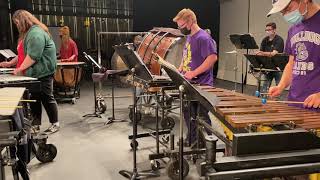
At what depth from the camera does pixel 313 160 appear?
4.65ft

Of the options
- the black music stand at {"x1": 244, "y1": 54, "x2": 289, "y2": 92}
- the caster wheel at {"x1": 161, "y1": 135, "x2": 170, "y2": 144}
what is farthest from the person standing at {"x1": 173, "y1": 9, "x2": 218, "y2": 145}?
the black music stand at {"x1": 244, "y1": 54, "x2": 289, "y2": 92}

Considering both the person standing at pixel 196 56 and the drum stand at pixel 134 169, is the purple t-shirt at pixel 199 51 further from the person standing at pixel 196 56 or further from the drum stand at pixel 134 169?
the drum stand at pixel 134 169

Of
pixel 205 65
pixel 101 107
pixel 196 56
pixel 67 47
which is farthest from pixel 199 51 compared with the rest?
pixel 67 47

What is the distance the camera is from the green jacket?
165 inches

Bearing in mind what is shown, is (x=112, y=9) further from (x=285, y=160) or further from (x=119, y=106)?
(x=285, y=160)

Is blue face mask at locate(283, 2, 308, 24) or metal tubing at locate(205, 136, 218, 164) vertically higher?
blue face mask at locate(283, 2, 308, 24)

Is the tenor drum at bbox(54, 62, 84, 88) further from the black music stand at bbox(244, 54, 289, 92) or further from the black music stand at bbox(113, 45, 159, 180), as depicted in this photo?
the black music stand at bbox(113, 45, 159, 180)

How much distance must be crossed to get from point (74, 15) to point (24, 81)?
6607 mm

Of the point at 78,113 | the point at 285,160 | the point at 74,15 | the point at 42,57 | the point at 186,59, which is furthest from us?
the point at 74,15

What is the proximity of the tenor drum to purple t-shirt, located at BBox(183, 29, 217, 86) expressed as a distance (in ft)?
12.1

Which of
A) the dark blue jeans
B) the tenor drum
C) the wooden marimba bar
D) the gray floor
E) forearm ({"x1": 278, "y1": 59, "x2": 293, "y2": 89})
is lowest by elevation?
the gray floor

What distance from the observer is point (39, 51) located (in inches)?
166

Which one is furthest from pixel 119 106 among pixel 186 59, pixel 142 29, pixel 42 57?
pixel 142 29

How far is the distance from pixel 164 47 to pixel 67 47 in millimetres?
2834
